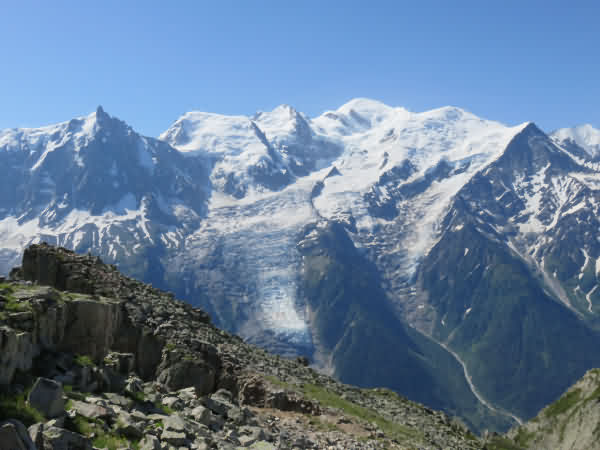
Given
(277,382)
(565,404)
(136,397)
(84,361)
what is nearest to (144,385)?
(136,397)

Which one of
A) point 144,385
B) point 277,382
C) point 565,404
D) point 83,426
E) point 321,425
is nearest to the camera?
point 83,426

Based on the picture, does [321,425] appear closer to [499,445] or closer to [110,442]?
[110,442]

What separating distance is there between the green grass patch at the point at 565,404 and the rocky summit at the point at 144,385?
13330 centimetres

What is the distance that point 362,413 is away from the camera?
175 feet

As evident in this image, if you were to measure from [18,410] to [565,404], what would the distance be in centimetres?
19544

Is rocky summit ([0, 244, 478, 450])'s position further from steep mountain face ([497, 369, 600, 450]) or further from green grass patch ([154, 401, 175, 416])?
steep mountain face ([497, 369, 600, 450])

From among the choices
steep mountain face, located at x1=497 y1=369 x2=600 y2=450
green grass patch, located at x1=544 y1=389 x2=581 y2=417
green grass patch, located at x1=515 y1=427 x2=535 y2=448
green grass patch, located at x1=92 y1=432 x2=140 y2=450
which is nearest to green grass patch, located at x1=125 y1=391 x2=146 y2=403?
green grass patch, located at x1=92 y1=432 x2=140 y2=450

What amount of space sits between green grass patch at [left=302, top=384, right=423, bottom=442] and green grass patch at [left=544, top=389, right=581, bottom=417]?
151m

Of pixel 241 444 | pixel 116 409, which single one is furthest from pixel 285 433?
pixel 116 409

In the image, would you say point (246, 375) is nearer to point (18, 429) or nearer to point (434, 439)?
point (434, 439)

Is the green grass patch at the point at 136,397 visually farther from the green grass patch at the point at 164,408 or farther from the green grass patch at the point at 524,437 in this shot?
the green grass patch at the point at 524,437

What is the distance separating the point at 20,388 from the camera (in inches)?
952

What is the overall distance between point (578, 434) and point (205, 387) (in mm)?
147211

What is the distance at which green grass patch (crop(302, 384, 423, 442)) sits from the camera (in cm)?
5012
